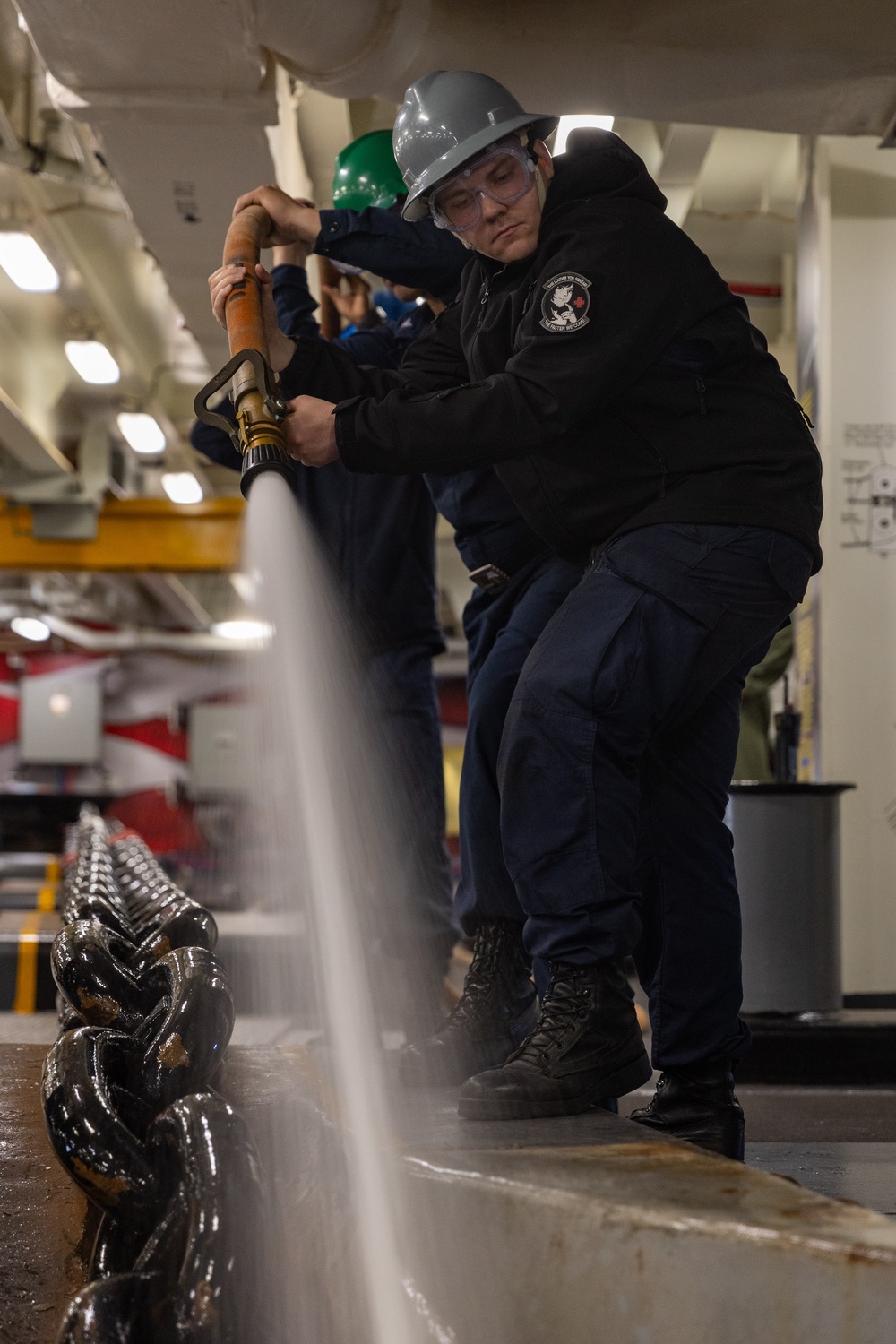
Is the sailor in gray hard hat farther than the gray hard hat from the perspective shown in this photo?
No

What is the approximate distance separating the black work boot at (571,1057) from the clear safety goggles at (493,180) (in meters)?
0.98

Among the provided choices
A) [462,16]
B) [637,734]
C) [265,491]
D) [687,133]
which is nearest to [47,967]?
[265,491]

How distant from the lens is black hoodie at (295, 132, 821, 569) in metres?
1.55

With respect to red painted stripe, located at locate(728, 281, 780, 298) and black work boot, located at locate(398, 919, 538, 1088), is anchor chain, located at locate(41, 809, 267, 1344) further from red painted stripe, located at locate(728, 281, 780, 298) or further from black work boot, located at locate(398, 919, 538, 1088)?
red painted stripe, located at locate(728, 281, 780, 298)

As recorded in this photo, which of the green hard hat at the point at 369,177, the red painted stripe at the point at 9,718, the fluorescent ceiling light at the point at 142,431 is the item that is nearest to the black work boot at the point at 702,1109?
the green hard hat at the point at 369,177

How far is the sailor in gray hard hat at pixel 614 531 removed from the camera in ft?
4.81

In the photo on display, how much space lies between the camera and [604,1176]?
995 millimetres

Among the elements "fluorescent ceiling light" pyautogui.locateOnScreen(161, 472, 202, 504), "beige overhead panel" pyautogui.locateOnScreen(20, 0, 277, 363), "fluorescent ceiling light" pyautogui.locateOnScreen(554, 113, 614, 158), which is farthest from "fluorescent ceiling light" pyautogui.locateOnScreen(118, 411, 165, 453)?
"fluorescent ceiling light" pyautogui.locateOnScreen(554, 113, 614, 158)

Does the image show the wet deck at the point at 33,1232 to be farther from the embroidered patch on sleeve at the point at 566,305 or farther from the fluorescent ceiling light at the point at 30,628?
the fluorescent ceiling light at the point at 30,628

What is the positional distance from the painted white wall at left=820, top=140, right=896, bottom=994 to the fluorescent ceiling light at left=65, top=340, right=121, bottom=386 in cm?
446

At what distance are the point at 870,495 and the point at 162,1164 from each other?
11.3ft

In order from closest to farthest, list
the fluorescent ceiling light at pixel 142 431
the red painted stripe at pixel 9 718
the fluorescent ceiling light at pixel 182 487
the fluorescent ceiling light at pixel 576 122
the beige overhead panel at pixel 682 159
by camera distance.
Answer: the fluorescent ceiling light at pixel 576 122 < the beige overhead panel at pixel 682 159 < the fluorescent ceiling light at pixel 142 431 < the fluorescent ceiling light at pixel 182 487 < the red painted stripe at pixel 9 718

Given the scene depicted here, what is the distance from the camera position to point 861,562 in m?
3.88

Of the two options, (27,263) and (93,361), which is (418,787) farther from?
(93,361)
